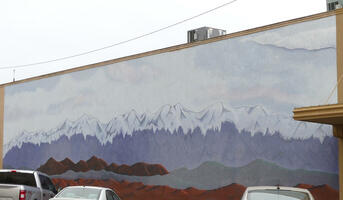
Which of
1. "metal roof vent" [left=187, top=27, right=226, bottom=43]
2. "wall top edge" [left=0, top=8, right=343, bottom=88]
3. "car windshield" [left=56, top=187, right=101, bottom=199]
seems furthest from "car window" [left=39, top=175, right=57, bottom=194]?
"metal roof vent" [left=187, top=27, right=226, bottom=43]

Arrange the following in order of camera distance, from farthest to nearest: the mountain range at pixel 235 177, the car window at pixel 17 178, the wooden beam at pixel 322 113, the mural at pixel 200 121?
the car window at pixel 17 178, the mural at pixel 200 121, the mountain range at pixel 235 177, the wooden beam at pixel 322 113

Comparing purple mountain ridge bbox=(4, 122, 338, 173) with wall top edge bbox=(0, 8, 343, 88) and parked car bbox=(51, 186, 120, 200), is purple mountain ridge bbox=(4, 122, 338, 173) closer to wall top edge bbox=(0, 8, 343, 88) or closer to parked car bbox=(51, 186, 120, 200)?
wall top edge bbox=(0, 8, 343, 88)

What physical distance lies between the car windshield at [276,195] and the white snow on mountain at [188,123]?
3.77 metres

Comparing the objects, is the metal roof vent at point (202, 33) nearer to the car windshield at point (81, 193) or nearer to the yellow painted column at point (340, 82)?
the yellow painted column at point (340, 82)

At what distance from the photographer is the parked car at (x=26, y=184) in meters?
18.0

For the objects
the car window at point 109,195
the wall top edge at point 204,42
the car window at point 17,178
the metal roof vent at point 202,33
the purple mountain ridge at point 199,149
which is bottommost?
the car window at point 109,195

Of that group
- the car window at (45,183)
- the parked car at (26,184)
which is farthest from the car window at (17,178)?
the car window at (45,183)

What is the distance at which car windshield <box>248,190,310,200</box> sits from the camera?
1405cm

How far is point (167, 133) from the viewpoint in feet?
73.5

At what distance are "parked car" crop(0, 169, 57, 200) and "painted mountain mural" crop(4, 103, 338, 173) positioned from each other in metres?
4.70

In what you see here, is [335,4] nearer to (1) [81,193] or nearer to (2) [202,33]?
(2) [202,33]

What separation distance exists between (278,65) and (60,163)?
12.7 meters

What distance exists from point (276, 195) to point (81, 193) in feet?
18.0

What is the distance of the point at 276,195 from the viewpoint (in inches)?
557
